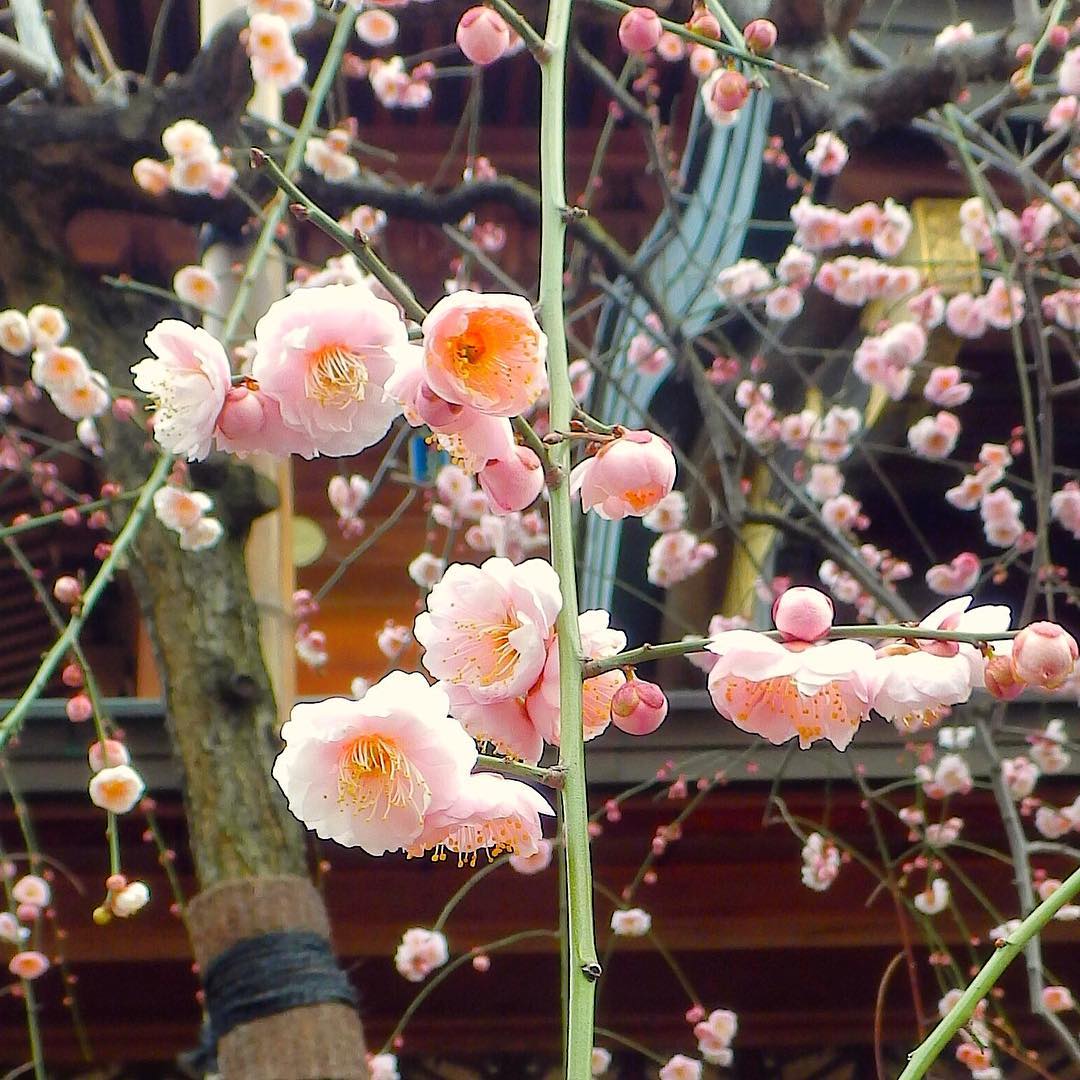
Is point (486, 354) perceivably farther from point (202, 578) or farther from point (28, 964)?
point (28, 964)

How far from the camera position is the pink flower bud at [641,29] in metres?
1.46

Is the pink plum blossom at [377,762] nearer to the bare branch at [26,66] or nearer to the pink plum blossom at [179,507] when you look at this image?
the pink plum blossom at [179,507]

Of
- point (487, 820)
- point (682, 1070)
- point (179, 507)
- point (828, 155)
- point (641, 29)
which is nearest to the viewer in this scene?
point (487, 820)

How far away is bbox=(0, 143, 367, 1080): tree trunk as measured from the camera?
1.70 meters

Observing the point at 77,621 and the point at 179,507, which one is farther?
the point at 179,507

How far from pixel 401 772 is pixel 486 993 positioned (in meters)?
2.27

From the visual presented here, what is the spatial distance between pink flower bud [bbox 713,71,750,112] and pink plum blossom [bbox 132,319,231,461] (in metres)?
1.03

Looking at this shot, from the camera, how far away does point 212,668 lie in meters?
2.06

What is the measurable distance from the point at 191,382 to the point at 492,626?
0.86ft

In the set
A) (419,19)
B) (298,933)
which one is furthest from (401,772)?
(419,19)

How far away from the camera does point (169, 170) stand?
100 inches

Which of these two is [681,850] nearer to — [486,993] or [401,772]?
[486,993]

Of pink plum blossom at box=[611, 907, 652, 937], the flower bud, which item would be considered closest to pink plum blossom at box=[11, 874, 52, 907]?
pink plum blossom at box=[611, 907, 652, 937]

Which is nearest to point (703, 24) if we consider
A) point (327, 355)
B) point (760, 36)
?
point (760, 36)
